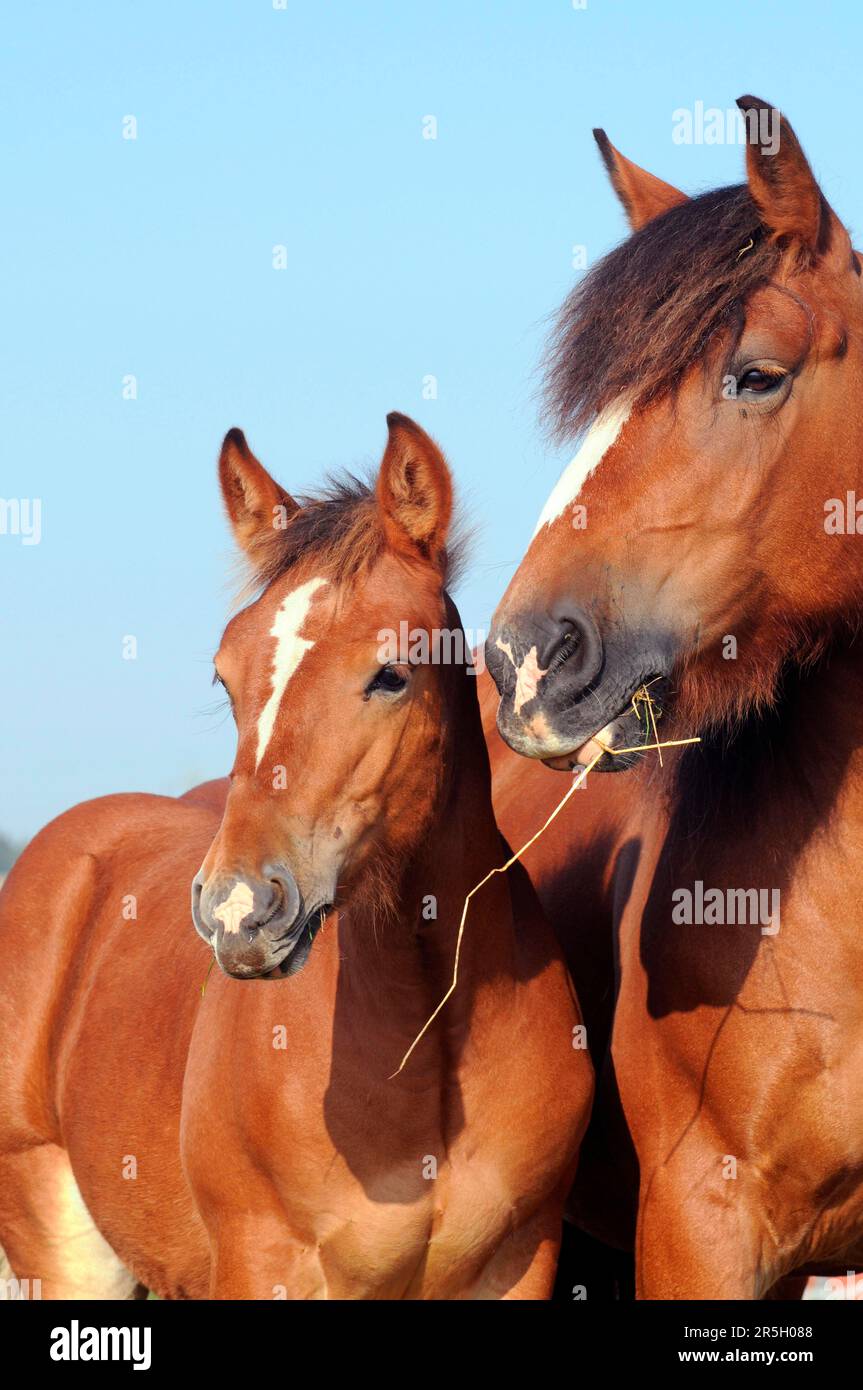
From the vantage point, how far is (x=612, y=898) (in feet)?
17.4

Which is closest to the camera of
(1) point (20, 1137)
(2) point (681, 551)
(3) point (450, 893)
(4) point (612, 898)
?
(2) point (681, 551)

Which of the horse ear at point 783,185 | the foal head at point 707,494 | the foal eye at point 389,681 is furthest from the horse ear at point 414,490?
the horse ear at point 783,185

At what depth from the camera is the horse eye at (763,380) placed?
12.3 feet

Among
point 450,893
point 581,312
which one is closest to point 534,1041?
point 450,893

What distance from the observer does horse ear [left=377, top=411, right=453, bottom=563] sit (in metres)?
4.32

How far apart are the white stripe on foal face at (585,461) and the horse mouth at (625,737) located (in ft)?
1.51

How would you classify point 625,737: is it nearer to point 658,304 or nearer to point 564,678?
point 564,678

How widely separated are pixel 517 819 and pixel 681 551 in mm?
2456

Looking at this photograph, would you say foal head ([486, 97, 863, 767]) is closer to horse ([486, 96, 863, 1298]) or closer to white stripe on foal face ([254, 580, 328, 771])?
horse ([486, 96, 863, 1298])

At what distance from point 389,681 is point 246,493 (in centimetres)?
103

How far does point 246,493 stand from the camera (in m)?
4.79

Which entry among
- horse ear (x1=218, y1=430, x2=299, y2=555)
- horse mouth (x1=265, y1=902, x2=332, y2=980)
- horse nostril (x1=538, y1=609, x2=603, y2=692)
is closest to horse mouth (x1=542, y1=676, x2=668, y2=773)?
horse nostril (x1=538, y1=609, x2=603, y2=692)
